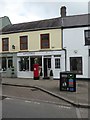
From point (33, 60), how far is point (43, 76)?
2.31m

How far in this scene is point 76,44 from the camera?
21.4 meters

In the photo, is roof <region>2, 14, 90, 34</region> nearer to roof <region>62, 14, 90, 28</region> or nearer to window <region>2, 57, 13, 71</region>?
roof <region>62, 14, 90, 28</region>

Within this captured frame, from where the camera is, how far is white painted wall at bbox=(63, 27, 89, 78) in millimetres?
21031

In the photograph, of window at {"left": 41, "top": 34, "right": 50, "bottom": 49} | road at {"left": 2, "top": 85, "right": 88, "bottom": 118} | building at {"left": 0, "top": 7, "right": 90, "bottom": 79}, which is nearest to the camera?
→ road at {"left": 2, "top": 85, "right": 88, "bottom": 118}

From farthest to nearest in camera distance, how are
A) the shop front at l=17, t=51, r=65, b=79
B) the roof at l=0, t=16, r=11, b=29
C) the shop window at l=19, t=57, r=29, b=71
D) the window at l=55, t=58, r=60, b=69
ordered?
the roof at l=0, t=16, r=11, b=29 → the shop window at l=19, t=57, r=29, b=71 → the window at l=55, t=58, r=60, b=69 → the shop front at l=17, t=51, r=65, b=79

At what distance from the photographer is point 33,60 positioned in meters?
23.6

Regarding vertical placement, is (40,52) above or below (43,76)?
above

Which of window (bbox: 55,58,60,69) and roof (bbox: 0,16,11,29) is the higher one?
roof (bbox: 0,16,11,29)

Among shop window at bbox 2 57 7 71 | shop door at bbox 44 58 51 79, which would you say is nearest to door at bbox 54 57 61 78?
shop door at bbox 44 58 51 79

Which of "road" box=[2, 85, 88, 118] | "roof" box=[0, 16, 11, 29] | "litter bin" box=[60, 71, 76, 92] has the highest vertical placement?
"roof" box=[0, 16, 11, 29]

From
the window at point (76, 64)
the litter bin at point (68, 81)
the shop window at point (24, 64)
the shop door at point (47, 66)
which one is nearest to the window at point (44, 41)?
the shop door at point (47, 66)

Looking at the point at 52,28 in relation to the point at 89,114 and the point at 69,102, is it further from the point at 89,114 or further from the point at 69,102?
the point at 89,114

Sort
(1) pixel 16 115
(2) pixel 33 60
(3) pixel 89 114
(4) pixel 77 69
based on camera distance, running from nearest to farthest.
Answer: (1) pixel 16 115, (3) pixel 89 114, (4) pixel 77 69, (2) pixel 33 60

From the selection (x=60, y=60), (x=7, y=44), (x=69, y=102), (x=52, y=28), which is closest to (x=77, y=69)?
(x=60, y=60)
